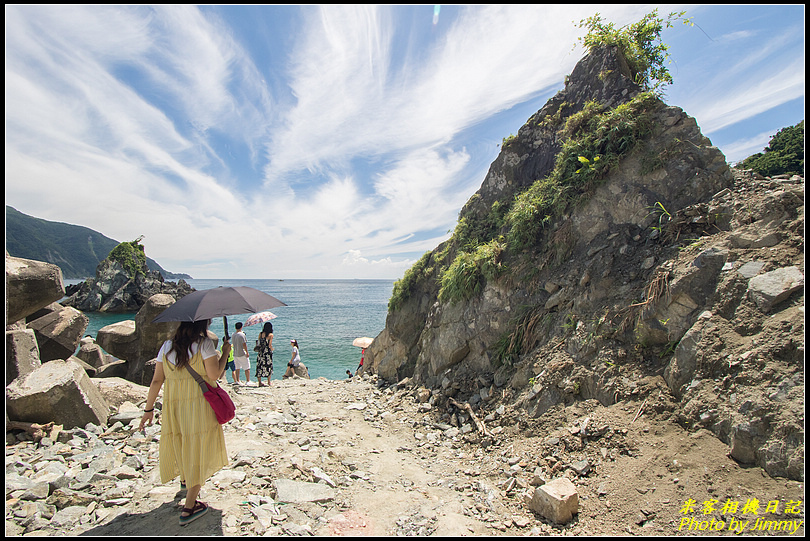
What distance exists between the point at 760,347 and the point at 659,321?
1.28 meters

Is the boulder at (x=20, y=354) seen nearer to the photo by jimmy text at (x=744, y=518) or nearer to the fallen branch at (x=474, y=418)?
the fallen branch at (x=474, y=418)

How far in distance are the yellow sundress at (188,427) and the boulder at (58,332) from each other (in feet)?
26.1

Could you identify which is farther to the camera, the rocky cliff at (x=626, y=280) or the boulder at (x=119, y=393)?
the boulder at (x=119, y=393)

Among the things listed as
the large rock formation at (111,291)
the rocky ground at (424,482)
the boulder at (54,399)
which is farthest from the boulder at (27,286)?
the large rock formation at (111,291)

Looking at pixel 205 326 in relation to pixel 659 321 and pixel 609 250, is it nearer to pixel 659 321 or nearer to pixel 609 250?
pixel 659 321

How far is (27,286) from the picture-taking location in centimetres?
650

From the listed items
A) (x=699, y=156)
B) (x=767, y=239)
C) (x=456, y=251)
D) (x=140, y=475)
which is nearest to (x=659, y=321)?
(x=767, y=239)

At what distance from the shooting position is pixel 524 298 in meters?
7.66

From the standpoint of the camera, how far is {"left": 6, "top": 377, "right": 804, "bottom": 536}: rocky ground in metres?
3.50

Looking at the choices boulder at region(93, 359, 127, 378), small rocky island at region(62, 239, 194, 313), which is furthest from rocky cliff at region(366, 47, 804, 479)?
small rocky island at region(62, 239, 194, 313)

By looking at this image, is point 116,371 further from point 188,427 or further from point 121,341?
point 188,427

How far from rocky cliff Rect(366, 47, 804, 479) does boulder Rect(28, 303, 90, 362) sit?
9.77 m

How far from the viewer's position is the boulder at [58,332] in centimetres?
930

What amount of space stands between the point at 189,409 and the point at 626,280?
6.94 m
